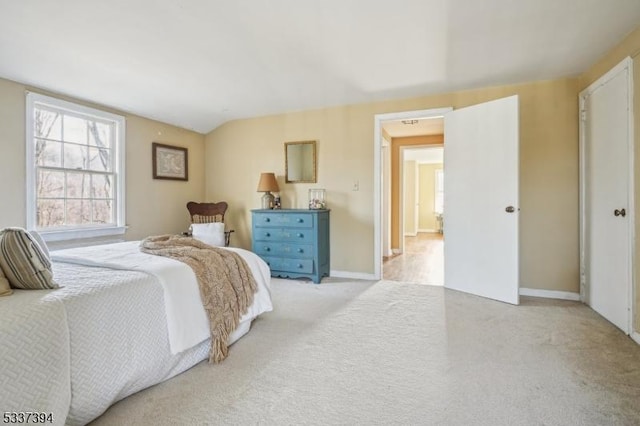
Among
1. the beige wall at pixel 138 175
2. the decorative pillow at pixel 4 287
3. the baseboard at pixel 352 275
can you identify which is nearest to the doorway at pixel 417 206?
the baseboard at pixel 352 275

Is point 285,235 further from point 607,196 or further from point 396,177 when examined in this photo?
point 607,196

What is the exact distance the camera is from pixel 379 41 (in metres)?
2.78

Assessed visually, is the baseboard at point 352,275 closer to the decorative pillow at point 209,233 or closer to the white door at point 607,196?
the decorative pillow at point 209,233

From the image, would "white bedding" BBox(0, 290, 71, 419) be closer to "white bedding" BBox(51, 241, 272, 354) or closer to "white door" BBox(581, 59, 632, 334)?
"white bedding" BBox(51, 241, 272, 354)

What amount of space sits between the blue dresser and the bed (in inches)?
80.9

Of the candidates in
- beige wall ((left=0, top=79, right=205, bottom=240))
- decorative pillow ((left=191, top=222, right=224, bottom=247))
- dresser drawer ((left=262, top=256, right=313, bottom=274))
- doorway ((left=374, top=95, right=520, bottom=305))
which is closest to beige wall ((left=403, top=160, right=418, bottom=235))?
doorway ((left=374, top=95, right=520, bottom=305))

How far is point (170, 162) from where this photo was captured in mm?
4605

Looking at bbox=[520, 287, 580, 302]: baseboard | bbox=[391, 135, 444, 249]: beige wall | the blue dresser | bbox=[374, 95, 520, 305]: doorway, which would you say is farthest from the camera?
bbox=[391, 135, 444, 249]: beige wall

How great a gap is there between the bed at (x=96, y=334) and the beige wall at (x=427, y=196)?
966cm

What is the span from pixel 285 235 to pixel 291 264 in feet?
1.24

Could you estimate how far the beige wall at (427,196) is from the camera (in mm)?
10578

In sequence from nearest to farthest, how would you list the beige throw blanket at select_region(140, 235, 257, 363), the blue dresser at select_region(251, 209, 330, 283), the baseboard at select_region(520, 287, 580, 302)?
the beige throw blanket at select_region(140, 235, 257, 363) < the baseboard at select_region(520, 287, 580, 302) < the blue dresser at select_region(251, 209, 330, 283)

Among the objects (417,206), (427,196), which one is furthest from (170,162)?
(427,196)

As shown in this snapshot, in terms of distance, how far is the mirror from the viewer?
4.50m
